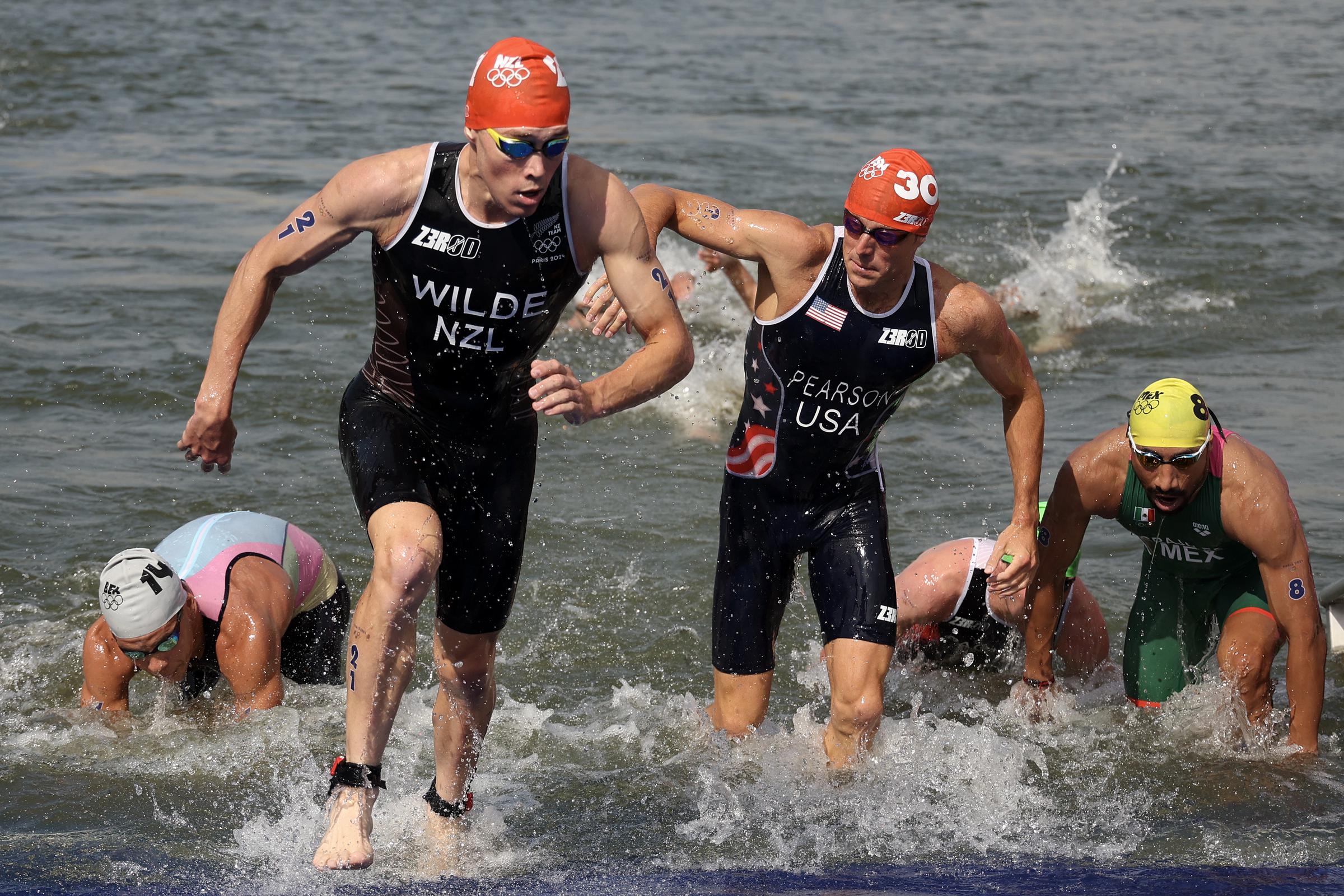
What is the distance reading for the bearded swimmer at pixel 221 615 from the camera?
632 centimetres

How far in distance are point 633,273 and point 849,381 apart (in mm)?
1366

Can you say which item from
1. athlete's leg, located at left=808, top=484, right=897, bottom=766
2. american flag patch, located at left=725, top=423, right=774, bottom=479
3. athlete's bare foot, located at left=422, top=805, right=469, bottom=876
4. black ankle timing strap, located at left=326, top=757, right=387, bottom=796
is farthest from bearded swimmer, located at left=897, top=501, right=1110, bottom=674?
black ankle timing strap, located at left=326, top=757, right=387, bottom=796

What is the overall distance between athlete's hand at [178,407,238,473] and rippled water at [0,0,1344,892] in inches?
56.7

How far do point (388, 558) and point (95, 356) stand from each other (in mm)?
8615

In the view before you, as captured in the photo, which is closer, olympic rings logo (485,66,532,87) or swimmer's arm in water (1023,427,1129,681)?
olympic rings logo (485,66,532,87)

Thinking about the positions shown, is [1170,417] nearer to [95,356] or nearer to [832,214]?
[95,356]

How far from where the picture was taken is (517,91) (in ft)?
15.2

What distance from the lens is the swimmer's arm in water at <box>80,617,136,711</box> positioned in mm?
6652

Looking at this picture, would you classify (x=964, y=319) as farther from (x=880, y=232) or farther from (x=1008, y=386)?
(x=880, y=232)

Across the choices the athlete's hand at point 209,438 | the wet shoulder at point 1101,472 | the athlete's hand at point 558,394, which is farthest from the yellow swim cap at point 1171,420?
the athlete's hand at point 209,438

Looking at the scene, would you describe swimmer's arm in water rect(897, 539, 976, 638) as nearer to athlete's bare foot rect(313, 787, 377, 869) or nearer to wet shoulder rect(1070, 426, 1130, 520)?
wet shoulder rect(1070, 426, 1130, 520)

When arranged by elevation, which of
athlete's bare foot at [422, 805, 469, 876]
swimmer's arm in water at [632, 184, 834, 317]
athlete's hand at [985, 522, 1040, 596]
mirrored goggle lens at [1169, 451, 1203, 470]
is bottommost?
athlete's bare foot at [422, 805, 469, 876]

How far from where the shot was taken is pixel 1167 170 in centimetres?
2066

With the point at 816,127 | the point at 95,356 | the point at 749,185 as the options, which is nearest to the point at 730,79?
the point at 816,127
